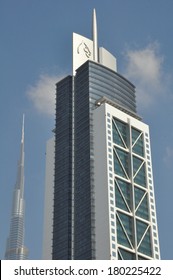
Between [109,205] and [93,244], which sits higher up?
[109,205]

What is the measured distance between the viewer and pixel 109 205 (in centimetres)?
19950

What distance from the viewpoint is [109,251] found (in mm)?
187250
